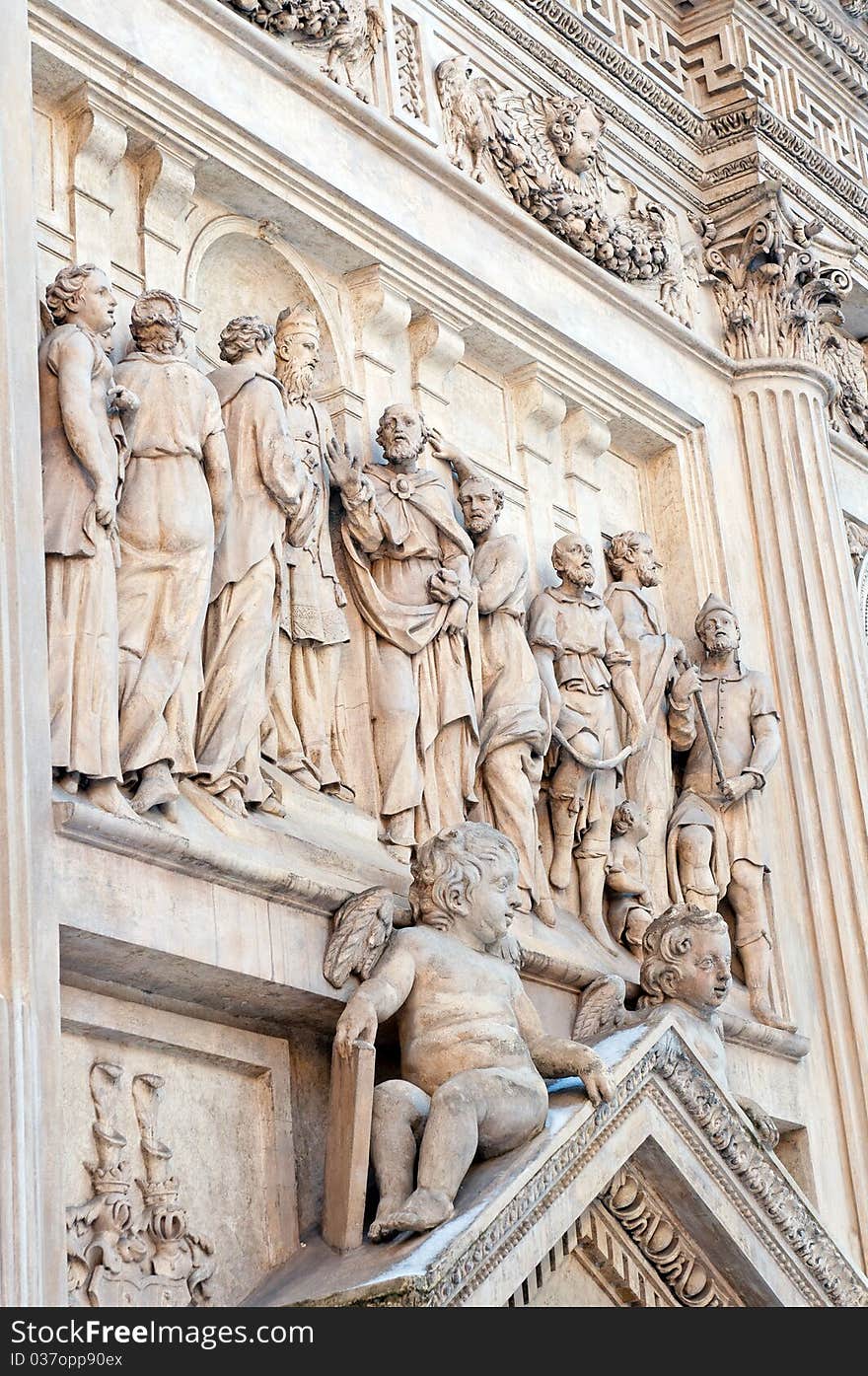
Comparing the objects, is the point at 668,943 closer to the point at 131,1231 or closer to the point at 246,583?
the point at 246,583

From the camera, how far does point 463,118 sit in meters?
11.7

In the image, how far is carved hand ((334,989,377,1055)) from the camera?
27.6ft

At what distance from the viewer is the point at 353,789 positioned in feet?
32.1

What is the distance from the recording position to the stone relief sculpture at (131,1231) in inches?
310

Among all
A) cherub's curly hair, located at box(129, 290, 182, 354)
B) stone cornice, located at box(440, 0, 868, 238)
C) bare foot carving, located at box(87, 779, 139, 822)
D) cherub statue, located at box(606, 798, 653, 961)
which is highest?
stone cornice, located at box(440, 0, 868, 238)

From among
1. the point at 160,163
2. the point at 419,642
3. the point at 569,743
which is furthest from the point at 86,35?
the point at 569,743

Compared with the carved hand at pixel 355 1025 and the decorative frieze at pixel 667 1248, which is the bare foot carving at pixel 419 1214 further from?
the decorative frieze at pixel 667 1248

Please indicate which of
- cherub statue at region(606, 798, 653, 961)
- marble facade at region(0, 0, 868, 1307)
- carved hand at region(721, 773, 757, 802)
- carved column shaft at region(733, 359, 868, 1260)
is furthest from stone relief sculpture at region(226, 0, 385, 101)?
carved hand at region(721, 773, 757, 802)

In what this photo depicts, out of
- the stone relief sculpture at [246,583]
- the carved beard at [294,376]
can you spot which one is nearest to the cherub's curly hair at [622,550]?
the carved beard at [294,376]

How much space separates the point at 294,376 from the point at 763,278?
4.21 m

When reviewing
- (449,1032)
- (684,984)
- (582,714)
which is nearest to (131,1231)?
(449,1032)

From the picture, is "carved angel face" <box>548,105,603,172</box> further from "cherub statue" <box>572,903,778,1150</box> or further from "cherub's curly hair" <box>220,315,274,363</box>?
"cherub statue" <box>572,903,778,1150</box>

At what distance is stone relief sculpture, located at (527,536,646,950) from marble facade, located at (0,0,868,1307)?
1.2 inches

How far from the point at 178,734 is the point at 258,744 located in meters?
0.64
